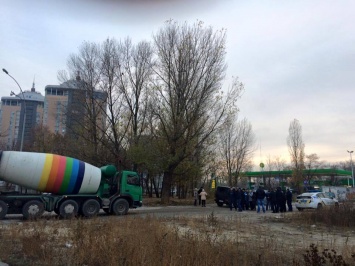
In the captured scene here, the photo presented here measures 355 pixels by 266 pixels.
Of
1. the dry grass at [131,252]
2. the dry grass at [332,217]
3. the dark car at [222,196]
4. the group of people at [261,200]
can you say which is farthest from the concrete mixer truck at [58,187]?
the dark car at [222,196]

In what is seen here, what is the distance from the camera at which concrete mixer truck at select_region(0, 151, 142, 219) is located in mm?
18500

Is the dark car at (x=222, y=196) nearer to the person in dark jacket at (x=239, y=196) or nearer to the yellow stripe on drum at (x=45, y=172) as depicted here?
the person in dark jacket at (x=239, y=196)

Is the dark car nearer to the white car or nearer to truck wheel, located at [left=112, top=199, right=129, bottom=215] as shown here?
the white car

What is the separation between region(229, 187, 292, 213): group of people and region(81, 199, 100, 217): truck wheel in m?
11.0

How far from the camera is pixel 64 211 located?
1950 cm

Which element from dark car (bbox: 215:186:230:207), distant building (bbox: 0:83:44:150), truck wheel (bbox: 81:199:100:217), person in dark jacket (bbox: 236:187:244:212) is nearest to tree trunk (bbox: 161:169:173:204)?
dark car (bbox: 215:186:230:207)

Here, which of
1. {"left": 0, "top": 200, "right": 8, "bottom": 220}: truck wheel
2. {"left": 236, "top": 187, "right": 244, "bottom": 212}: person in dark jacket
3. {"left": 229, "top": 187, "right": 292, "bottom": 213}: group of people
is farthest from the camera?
{"left": 236, "top": 187, "right": 244, "bottom": 212}: person in dark jacket

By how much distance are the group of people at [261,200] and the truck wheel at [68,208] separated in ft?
40.2

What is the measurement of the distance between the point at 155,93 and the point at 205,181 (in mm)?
23050

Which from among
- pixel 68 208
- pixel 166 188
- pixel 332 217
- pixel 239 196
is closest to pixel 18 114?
pixel 166 188

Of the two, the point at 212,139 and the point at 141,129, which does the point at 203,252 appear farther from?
the point at 141,129

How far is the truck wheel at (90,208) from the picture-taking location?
20281mm

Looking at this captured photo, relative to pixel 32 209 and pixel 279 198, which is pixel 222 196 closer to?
pixel 279 198

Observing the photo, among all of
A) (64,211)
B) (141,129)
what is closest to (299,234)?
(64,211)
